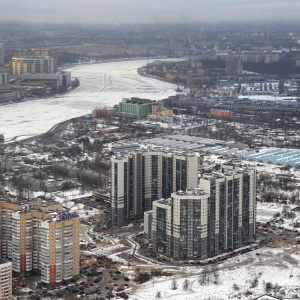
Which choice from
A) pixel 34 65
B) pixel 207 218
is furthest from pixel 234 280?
pixel 34 65

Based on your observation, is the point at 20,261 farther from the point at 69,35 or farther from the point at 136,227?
the point at 69,35

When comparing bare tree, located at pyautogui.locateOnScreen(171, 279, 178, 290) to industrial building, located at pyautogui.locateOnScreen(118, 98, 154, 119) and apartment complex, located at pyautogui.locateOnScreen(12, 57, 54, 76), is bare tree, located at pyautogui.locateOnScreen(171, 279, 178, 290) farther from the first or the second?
apartment complex, located at pyautogui.locateOnScreen(12, 57, 54, 76)

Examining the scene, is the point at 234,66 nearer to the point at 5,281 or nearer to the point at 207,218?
the point at 207,218

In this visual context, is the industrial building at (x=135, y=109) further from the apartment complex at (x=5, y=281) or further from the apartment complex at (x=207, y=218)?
the apartment complex at (x=5, y=281)

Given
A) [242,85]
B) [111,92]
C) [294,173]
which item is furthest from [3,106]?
[294,173]

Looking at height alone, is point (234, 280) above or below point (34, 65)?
below

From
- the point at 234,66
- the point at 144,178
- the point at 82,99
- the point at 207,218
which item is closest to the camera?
the point at 207,218
